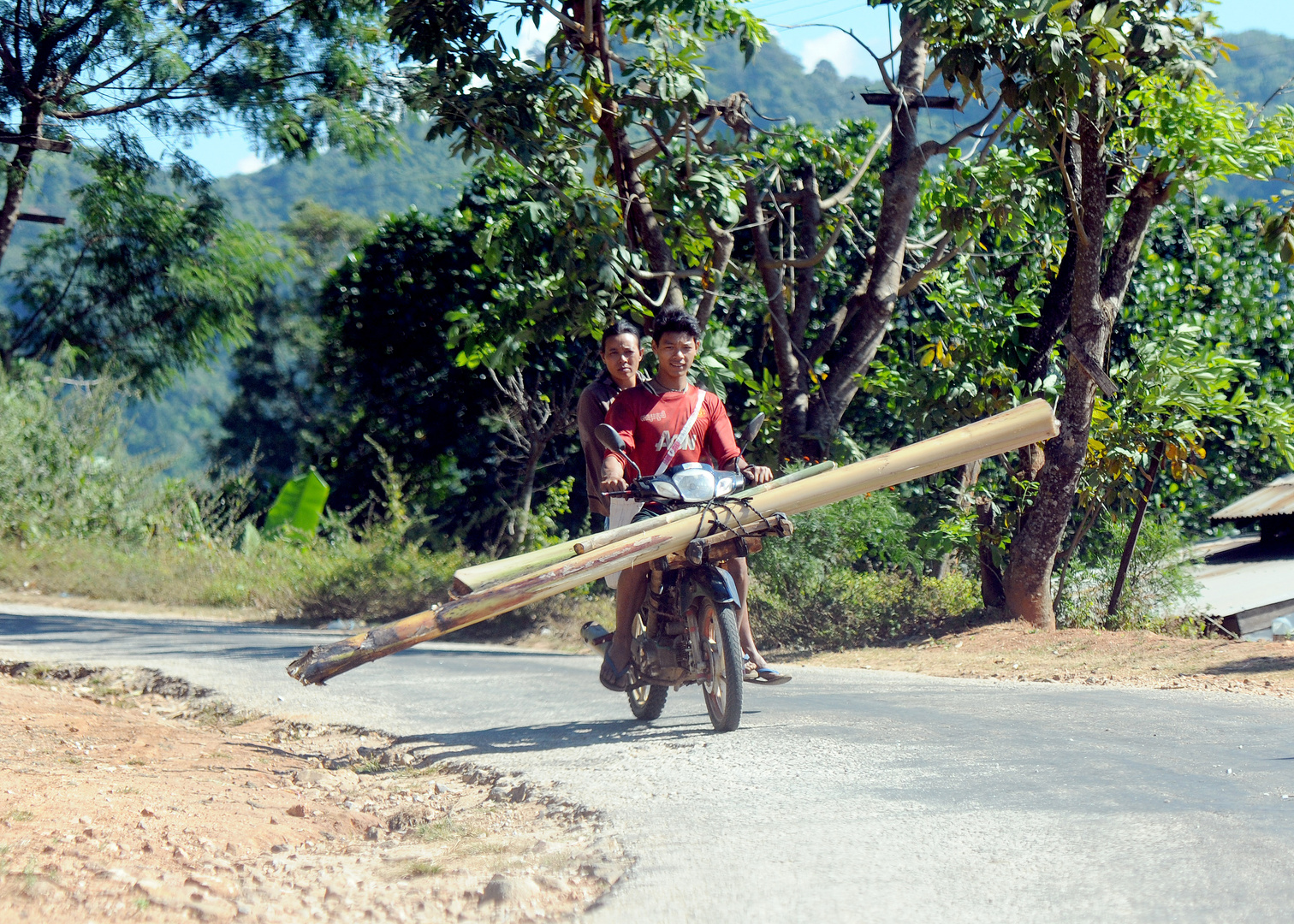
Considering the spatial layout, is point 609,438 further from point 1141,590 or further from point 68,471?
point 68,471

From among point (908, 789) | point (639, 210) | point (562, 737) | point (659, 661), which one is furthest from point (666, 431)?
point (639, 210)

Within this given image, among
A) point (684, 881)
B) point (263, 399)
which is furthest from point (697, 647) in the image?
point (263, 399)

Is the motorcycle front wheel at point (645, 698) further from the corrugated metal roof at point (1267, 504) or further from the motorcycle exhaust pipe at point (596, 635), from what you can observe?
the corrugated metal roof at point (1267, 504)

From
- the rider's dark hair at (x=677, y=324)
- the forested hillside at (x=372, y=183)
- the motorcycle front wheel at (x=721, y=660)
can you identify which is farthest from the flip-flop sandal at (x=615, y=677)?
the forested hillside at (x=372, y=183)

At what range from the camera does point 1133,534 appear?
9766 mm

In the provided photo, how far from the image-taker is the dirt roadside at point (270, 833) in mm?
3201

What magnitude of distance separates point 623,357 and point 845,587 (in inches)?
189

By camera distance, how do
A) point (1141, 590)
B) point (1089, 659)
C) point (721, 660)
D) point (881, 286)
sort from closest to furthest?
point (721, 660), point (1089, 659), point (1141, 590), point (881, 286)

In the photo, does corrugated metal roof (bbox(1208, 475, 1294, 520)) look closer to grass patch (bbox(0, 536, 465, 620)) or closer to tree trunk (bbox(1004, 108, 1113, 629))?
tree trunk (bbox(1004, 108, 1113, 629))

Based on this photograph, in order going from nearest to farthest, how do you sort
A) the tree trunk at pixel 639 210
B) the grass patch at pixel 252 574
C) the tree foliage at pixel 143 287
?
the tree trunk at pixel 639 210, the grass patch at pixel 252 574, the tree foliage at pixel 143 287

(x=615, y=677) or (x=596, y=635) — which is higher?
(x=596, y=635)

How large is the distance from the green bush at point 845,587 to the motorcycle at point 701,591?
4.50 metres

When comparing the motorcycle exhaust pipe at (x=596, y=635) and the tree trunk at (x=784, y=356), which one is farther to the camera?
the tree trunk at (x=784, y=356)

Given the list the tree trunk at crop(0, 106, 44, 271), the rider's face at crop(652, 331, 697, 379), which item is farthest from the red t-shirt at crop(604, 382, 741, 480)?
the tree trunk at crop(0, 106, 44, 271)
